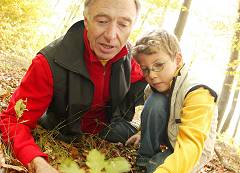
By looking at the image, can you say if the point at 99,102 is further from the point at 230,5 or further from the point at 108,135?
the point at 230,5

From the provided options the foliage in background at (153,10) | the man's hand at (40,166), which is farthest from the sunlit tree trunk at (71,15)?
the man's hand at (40,166)

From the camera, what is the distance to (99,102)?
10.2 ft

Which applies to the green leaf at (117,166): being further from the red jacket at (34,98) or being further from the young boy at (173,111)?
the red jacket at (34,98)

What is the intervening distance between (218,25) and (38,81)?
409 inches

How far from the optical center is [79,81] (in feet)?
8.83

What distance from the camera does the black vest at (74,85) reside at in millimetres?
2617

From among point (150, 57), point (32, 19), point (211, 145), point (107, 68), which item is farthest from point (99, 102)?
point (32, 19)

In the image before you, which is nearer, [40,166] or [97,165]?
[97,165]

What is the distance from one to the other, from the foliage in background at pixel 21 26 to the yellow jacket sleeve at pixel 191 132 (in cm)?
704

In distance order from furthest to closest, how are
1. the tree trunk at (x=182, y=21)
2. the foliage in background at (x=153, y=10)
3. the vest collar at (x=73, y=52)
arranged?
the foliage in background at (x=153, y=10) < the tree trunk at (x=182, y=21) < the vest collar at (x=73, y=52)

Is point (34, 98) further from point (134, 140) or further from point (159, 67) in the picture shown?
point (134, 140)

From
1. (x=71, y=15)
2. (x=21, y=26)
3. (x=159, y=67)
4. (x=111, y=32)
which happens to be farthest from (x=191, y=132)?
(x=71, y=15)

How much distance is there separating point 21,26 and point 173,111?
8173mm

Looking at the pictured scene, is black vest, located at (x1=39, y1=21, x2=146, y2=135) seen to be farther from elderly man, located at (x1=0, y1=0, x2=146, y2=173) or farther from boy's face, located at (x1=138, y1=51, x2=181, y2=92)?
boy's face, located at (x1=138, y1=51, x2=181, y2=92)
